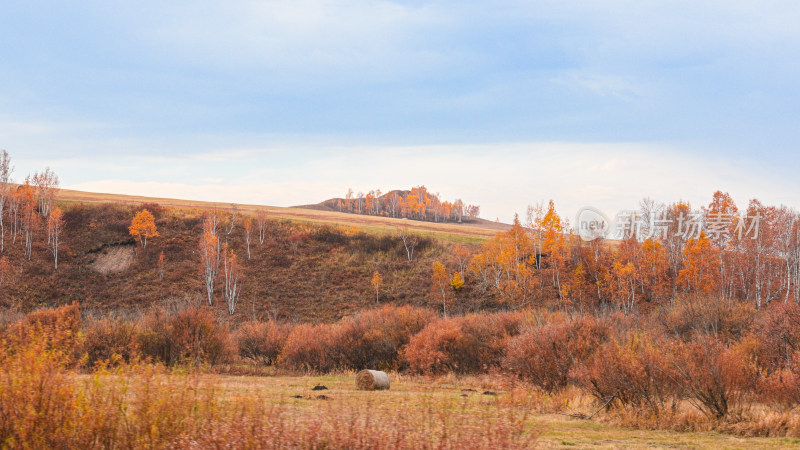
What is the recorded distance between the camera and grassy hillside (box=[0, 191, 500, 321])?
197 ft

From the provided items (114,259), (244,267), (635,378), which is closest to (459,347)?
(635,378)

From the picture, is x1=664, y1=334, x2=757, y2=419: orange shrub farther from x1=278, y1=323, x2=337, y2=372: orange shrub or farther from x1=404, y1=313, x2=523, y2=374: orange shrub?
x1=278, y1=323, x2=337, y2=372: orange shrub

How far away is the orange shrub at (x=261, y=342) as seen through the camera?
3053 cm

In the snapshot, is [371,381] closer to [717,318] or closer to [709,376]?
[709,376]

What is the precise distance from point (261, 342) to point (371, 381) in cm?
1350

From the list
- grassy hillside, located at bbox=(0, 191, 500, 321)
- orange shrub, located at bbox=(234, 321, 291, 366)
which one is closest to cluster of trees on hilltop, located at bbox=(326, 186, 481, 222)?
grassy hillside, located at bbox=(0, 191, 500, 321)

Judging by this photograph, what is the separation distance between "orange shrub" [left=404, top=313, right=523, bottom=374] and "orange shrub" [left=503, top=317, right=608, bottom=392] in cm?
601

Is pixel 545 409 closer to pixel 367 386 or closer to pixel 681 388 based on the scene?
pixel 681 388

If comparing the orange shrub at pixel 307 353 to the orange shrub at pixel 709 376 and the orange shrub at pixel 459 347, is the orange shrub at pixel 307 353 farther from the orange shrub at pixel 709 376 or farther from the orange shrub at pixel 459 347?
the orange shrub at pixel 709 376

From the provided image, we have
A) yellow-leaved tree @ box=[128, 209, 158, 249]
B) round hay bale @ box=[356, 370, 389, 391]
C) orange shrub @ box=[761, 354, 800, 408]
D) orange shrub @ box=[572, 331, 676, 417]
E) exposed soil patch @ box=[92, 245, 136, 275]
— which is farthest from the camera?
yellow-leaved tree @ box=[128, 209, 158, 249]

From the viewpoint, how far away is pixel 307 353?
2847 centimetres

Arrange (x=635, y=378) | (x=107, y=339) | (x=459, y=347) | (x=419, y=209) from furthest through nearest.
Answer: (x=419, y=209) < (x=459, y=347) < (x=107, y=339) < (x=635, y=378)

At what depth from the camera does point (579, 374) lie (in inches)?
585

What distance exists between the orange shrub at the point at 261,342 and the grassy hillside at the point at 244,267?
23.7 meters
